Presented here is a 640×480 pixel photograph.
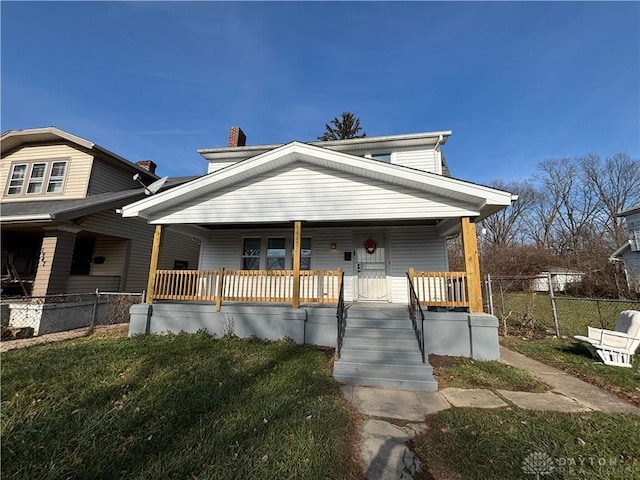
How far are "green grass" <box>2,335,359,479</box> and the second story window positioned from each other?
8501mm

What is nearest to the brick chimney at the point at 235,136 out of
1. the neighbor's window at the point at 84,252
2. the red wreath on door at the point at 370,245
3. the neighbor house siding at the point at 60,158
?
the neighbor house siding at the point at 60,158

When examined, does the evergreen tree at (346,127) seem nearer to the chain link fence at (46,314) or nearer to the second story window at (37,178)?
the second story window at (37,178)

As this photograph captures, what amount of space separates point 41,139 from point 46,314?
8.04 m

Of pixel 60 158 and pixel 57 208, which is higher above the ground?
pixel 60 158

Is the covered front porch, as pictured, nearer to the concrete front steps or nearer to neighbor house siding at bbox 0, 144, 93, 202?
the concrete front steps

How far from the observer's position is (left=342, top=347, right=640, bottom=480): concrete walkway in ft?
9.21

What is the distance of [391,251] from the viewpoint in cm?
916

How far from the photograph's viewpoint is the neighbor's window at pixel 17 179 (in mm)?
11180

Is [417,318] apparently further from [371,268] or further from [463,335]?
[371,268]

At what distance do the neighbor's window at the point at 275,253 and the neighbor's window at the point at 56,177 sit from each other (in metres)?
8.97

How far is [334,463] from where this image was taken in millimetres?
2656

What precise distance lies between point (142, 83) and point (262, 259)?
947 centimetres

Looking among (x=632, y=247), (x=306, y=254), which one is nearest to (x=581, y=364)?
(x=306, y=254)

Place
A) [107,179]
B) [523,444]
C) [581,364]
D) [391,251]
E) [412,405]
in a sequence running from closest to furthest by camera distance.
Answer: [523,444] < [412,405] < [581,364] < [391,251] < [107,179]
